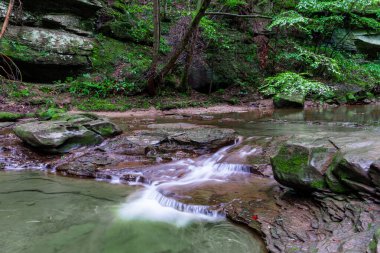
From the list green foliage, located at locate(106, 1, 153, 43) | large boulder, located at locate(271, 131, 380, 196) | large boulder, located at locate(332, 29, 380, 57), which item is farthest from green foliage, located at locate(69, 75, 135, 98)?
large boulder, located at locate(332, 29, 380, 57)

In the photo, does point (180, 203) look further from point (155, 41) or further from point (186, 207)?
Result: point (155, 41)

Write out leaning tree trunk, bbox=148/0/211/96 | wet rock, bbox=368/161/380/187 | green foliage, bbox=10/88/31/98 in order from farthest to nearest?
Result: 1. green foliage, bbox=10/88/31/98
2. leaning tree trunk, bbox=148/0/211/96
3. wet rock, bbox=368/161/380/187

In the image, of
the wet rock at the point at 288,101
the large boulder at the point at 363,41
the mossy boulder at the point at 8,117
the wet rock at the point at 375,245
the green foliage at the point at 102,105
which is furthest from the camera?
the large boulder at the point at 363,41

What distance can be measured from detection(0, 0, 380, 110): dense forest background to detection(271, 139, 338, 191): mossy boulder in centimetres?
551

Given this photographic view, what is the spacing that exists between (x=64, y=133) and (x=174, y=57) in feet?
20.9

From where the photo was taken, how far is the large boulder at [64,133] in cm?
623

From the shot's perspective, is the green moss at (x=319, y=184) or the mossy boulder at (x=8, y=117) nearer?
the green moss at (x=319, y=184)

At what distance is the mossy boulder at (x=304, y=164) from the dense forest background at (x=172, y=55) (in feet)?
18.1

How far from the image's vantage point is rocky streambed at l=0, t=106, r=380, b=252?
3150 millimetres

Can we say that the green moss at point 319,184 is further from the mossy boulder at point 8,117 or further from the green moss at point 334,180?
the mossy boulder at point 8,117

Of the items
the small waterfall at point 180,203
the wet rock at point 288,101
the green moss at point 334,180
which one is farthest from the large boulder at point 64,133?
the wet rock at point 288,101

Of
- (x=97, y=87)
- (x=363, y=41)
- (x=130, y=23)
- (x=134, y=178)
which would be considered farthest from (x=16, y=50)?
(x=363, y=41)

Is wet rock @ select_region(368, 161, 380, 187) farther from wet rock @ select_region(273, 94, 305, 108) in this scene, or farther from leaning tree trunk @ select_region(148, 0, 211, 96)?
wet rock @ select_region(273, 94, 305, 108)

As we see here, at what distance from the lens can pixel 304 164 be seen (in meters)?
3.72
